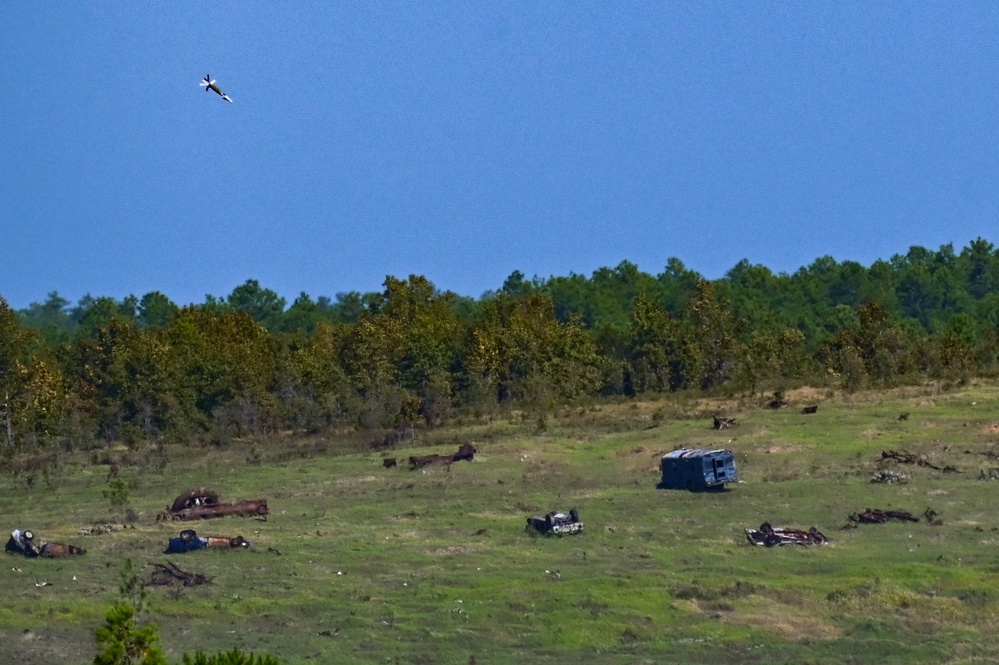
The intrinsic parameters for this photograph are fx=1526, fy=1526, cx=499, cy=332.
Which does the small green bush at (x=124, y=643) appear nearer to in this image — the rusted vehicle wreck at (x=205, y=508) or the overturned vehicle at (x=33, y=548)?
the overturned vehicle at (x=33, y=548)

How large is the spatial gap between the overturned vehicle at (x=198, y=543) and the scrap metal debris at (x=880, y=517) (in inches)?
646

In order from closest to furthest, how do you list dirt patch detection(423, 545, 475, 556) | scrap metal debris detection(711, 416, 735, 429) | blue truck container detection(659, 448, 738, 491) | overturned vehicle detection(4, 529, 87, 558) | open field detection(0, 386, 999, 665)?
open field detection(0, 386, 999, 665) → overturned vehicle detection(4, 529, 87, 558) → dirt patch detection(423, 545, 475, 556) → blue truck container detection(659, 448, 738, 491) → scrap metal debris detection(711, 416, 735, 429)

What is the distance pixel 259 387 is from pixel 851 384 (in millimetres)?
29483

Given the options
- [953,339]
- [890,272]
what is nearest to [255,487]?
[953,339]

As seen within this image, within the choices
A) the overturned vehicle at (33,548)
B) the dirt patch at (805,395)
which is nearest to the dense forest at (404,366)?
the dirt patch at (805,395)

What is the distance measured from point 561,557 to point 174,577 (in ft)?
30.8

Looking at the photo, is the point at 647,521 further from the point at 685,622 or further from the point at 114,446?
the point at 114,446

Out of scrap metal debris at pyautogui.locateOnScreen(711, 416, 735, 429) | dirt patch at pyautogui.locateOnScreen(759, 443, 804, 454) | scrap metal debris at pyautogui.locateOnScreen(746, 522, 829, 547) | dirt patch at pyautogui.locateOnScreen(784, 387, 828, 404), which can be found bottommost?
scrap metal debris at pyautogui.locateOnScreen(746, 522, 829, 547)

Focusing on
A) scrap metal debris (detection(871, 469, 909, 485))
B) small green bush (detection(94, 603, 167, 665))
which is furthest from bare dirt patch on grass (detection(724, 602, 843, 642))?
scrap metal debris (detection(871, 469, 909, 485))

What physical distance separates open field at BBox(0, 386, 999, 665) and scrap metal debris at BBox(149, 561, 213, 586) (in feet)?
1.29

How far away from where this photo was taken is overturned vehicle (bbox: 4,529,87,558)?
36.2 meters

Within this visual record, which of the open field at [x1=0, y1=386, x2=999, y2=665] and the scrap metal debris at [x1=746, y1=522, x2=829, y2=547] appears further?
the scrap metal debris at [x1=746, y1=522, x2=829, y2=547]

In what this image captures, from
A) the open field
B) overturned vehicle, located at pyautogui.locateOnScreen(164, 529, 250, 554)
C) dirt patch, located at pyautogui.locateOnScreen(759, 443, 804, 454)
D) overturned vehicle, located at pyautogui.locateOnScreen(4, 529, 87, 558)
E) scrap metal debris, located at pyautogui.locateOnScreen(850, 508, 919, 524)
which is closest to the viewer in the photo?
the open field

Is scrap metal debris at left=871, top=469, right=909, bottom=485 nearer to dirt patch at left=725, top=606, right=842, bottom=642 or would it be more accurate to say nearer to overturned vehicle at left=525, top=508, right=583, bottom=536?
overturned vehicle at left=525, top=508, right=583, bottom=536
